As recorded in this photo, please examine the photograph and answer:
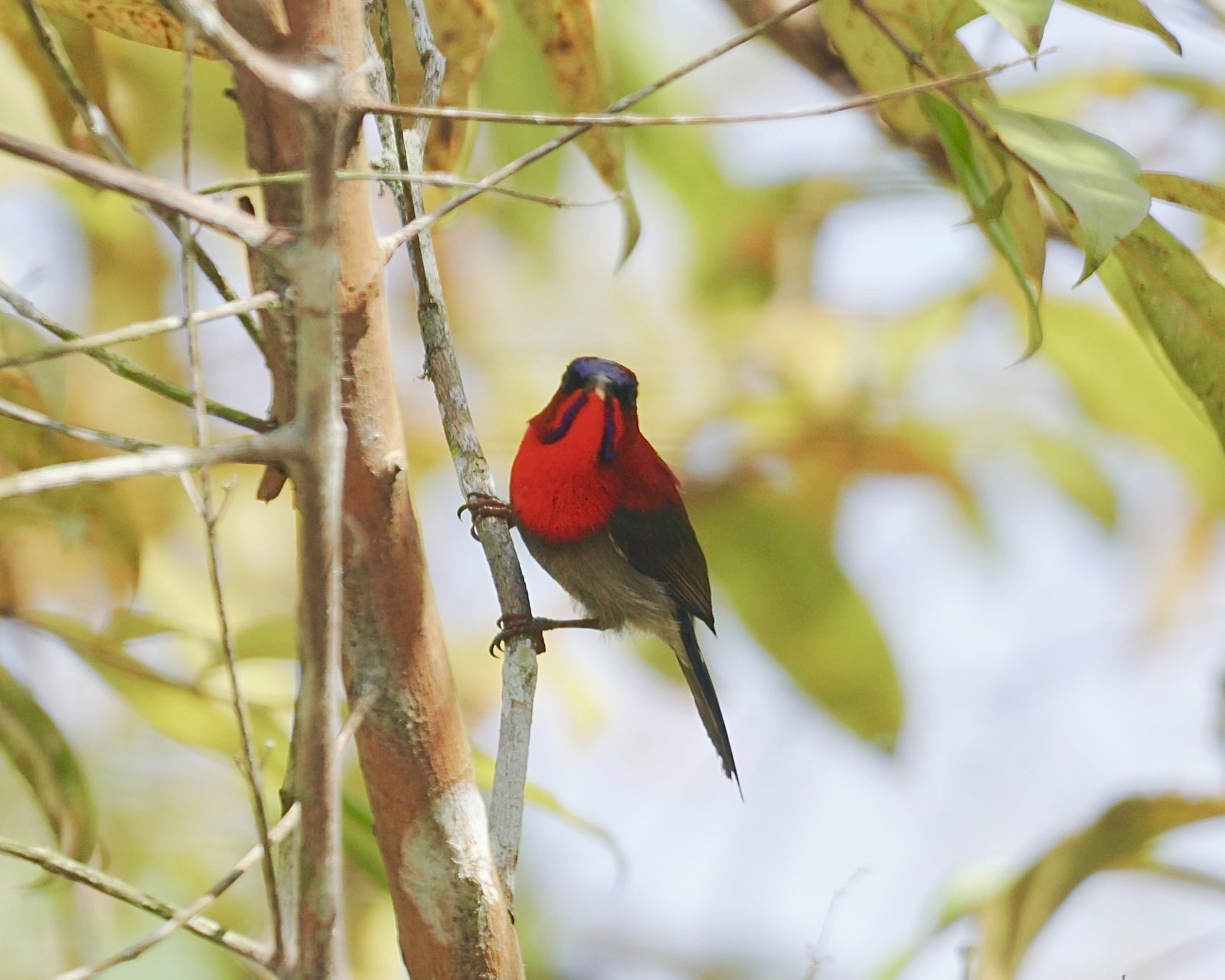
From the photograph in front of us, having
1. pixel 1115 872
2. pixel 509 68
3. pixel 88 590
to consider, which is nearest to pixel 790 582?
pixel 1115 872

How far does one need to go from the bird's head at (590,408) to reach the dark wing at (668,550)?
0.68ft

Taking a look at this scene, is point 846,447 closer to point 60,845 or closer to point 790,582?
point 790,582

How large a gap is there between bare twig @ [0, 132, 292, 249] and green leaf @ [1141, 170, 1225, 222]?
1208 millimetres

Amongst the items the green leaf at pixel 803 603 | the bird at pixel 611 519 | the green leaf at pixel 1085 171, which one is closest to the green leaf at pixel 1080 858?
the green leaf at pixel 803 603

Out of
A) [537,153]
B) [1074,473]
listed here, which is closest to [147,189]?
[537,153]

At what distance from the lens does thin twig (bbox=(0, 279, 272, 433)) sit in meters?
1.14

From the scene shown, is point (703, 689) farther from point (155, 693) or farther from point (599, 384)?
point (155, 693)

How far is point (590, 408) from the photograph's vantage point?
9.07 feet

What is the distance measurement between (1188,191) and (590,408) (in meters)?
1.38

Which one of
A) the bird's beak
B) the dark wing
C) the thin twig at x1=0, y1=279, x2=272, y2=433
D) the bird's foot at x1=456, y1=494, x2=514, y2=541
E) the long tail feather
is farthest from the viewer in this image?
the long tail feather

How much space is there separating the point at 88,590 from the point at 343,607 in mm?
1865

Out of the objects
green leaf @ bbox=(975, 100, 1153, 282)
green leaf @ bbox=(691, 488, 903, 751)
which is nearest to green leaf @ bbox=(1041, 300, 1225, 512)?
green leaf @ bbox=(691, 488, 903, 751)

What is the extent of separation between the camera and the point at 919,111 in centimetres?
184

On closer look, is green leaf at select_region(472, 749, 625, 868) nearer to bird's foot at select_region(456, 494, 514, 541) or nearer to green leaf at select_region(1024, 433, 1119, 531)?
bird's foot at select_region(456, 494, 514, 541)
